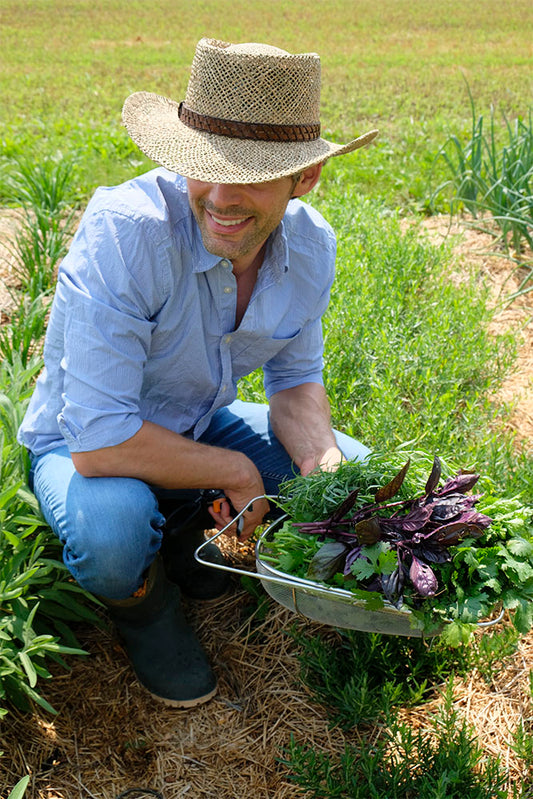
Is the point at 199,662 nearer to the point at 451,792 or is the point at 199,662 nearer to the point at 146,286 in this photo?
the point at 451,792

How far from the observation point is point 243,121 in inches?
64.7

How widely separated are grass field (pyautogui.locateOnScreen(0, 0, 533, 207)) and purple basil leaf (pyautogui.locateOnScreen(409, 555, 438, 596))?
380 cm

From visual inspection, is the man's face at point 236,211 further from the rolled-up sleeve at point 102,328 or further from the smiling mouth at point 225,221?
the rolled-up sleeve at point 102,328

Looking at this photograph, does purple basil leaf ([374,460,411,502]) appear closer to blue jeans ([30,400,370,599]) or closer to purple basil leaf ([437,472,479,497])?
purple basil leaf ([437,472,479,497])

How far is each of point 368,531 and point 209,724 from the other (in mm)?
835

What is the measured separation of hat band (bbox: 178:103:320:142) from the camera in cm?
165

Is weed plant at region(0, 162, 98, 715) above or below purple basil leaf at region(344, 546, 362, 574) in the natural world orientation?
below

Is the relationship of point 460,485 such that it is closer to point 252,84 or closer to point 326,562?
point 326,562

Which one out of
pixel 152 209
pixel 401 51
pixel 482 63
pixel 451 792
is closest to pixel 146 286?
pixel 152 209

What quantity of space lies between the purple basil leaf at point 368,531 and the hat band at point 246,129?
0.86 meters

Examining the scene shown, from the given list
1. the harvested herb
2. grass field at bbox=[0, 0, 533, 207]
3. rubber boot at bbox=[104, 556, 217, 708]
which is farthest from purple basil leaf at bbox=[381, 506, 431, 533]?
grass field at bbox=[0, 0, 533, 207]

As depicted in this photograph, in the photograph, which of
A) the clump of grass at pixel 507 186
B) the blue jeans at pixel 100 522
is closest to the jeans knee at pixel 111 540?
the blue jeans at pixel 100 522

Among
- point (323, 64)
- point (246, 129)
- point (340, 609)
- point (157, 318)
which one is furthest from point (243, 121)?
point (323, 64)

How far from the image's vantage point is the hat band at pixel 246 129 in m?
1.65
